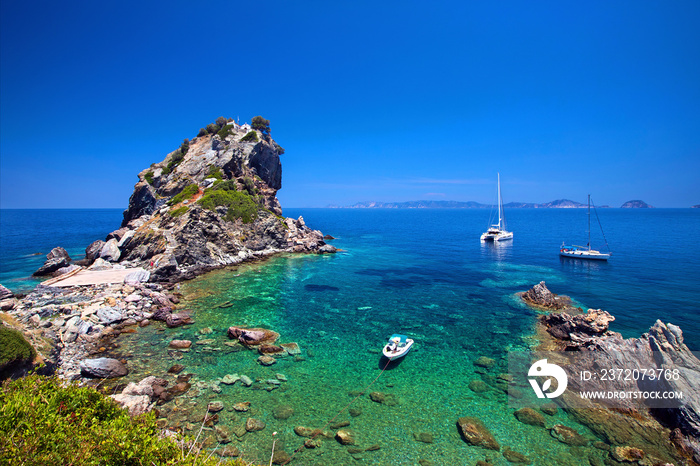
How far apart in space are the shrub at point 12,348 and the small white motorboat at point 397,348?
2047cm

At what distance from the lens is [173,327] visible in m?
27.1

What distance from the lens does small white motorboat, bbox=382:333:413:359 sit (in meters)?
22.3

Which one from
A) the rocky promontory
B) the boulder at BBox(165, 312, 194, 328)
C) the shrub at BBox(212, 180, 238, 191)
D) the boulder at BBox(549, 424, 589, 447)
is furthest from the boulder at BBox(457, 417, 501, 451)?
the shrub at BBox(212, 180, 238, 191)

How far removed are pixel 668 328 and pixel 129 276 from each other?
52295mm

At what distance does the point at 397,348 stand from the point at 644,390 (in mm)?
14554

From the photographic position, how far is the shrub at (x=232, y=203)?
60375 mm

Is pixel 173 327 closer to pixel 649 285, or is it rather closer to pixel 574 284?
pixel 574 284

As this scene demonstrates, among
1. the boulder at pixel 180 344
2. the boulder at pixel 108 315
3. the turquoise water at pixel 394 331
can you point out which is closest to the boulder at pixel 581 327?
the turquoise water at pixel 394 331

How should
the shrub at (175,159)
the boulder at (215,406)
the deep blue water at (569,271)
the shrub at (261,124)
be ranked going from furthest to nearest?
1. the shrub at (261,124)
2. the shrub at (175,159)
3. the deep blue water at (569,271)
4. the boulder at (215,406)

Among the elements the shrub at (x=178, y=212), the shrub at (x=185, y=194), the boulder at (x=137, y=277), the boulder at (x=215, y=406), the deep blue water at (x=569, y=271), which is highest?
→ the shrub at (x=185, y=194)

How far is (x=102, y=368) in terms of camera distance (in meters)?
19.2

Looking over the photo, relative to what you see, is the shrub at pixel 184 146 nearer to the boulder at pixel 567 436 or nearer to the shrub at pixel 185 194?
the shrub at pixel 185 194

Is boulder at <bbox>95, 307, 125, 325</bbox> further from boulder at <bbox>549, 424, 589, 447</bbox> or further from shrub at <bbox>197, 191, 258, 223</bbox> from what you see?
shrub at <bbox>197, 191, 258, 223</bbox>

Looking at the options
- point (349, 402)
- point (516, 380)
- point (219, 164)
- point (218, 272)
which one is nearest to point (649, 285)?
point (516, 380)
